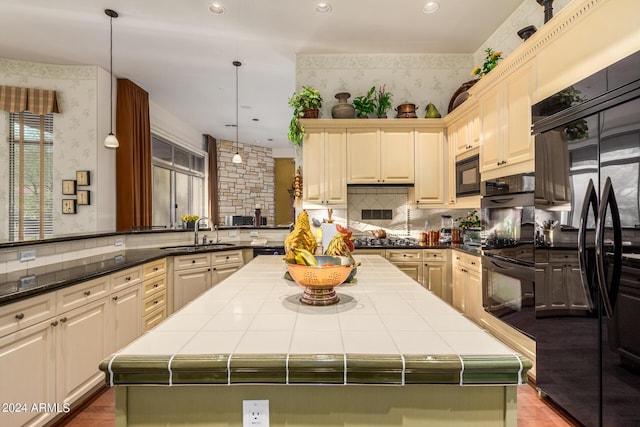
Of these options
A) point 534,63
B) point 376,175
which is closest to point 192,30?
point 376,175

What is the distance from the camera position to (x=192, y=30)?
349 centimetres

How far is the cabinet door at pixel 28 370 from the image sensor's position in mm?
1573

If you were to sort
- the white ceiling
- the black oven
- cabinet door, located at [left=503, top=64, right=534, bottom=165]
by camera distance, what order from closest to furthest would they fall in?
the black oven < cabinet door, located at [left=503, top=64, right=534, bottom=165] < the white ceiling

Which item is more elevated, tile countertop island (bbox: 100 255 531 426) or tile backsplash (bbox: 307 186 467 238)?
tile backsplash (bbox: 307 186 467 238)

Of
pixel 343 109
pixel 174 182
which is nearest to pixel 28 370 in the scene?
pixel 343 109

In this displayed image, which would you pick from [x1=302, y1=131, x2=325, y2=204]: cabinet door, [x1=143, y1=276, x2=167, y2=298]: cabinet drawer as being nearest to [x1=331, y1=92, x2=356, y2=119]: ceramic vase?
[x1=302, y1=131, x2=325, y2=204]: cabinet door

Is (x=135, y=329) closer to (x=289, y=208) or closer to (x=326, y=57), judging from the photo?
(x=326, y=57)

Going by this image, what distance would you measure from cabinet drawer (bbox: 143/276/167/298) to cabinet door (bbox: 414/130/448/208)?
3.04 m

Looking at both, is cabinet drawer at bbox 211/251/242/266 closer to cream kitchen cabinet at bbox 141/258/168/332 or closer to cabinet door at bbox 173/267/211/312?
cabinet door at bbox 173/267/211/312

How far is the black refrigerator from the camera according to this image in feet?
4.50

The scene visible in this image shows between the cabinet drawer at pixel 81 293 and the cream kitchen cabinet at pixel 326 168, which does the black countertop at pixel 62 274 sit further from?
the cream kitchen cabinet at pixel 326 168

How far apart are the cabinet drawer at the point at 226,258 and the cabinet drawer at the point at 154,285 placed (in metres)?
0.55

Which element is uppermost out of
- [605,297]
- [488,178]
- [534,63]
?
[534,63]

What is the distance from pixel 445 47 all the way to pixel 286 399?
449 cm
